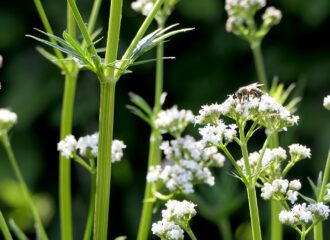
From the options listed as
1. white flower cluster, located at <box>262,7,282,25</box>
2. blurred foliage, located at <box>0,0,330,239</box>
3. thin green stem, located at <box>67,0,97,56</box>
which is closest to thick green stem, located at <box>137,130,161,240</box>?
thin green stem, located at <box>67,0,97,56</box>

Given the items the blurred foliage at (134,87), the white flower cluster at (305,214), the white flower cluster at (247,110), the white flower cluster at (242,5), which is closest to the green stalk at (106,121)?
the white flower cluster at (247,110)

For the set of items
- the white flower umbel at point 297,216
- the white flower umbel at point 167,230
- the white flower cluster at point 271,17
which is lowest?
the white flower umbel at point 167,230

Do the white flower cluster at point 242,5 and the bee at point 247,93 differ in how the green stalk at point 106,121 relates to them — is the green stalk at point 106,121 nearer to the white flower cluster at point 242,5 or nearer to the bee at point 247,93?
the bee at point 247,93

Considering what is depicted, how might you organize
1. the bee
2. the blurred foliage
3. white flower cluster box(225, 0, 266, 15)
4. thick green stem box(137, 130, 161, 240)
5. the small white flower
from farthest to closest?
the blurred foliage → white flower cluster box(225, 0, 266, 15) → thick green stem box(137, 130, 161, 240) → the bee → the small white flower

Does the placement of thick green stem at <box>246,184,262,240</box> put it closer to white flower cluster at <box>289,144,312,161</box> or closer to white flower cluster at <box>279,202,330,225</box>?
white flower cluster at <box>279,202,330,225</box>

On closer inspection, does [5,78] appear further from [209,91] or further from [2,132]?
[2,132]

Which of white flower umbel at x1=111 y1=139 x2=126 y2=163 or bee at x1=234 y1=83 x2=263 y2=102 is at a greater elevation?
bee at x1=234 y1=83 x2=263 y2=102

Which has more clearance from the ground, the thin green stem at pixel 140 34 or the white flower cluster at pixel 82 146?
the thin green stem at pixel 140 34

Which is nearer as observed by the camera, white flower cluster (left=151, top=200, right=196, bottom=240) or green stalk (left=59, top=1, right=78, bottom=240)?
white flower cluster (left=151, top=200, right=196, bottom=240)
